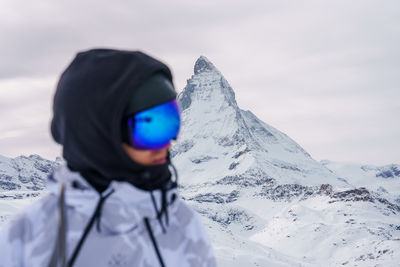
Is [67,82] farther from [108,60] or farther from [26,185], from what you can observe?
[26,185]

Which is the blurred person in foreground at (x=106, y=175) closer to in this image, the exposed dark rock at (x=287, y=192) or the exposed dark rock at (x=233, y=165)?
the exposed dark rock at (x=287, y=192)

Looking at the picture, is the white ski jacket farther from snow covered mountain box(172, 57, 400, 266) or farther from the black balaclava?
snow covered mountain box(172, 57, 400, 266)

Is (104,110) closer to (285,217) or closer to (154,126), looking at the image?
(154,126)

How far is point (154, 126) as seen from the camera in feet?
6.00

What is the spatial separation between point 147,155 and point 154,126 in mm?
124

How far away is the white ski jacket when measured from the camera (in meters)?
1.81

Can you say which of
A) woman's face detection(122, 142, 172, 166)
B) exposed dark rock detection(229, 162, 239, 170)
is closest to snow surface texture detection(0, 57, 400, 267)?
exposed dark rock detection(229, 162, 239, 170)

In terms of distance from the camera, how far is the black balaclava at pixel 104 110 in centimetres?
173

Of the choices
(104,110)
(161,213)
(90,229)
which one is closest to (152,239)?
(161,213)

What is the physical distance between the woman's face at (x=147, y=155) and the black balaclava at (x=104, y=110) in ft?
0.09

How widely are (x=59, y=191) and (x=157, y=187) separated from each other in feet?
1.30

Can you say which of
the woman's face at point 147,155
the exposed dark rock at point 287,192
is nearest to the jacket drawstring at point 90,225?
the woman's face at point 147,155

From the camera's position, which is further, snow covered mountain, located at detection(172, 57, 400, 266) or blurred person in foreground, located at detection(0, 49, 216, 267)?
snow covered mountain, located at detection(172, 57, 400, 266)

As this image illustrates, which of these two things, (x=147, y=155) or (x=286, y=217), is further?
(x=286, y=217)
